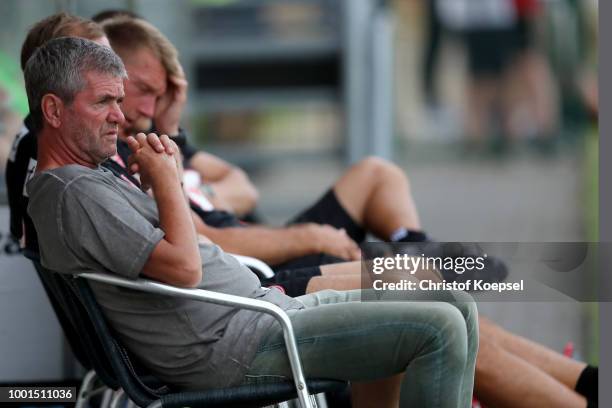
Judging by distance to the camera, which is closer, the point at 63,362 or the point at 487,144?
the point at 63,362

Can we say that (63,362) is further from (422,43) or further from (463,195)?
(422,43)

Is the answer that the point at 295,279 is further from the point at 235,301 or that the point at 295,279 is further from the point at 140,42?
the point at 140,42

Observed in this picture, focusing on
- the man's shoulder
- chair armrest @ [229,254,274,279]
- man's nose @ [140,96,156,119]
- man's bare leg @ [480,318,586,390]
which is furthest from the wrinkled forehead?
man's bare leg @ [480,318,586,390]

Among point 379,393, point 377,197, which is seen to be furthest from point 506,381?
point 377,197

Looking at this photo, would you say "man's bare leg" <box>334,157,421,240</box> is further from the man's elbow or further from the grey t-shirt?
the man's elbow

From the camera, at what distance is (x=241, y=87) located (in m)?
9.18

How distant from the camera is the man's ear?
279 cm

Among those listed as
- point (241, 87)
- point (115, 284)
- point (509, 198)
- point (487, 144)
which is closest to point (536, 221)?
point (509, 198)

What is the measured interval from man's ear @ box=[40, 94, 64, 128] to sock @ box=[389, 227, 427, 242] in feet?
4.19

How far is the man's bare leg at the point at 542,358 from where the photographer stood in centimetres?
364

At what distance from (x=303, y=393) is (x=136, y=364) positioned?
420 mm

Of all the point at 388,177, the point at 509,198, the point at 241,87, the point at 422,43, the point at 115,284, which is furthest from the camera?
the point at 422,43

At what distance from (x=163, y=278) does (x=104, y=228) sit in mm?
165

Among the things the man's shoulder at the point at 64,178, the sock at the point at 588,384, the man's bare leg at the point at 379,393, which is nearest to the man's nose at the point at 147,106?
the man's shoulder at the point at 64,178
